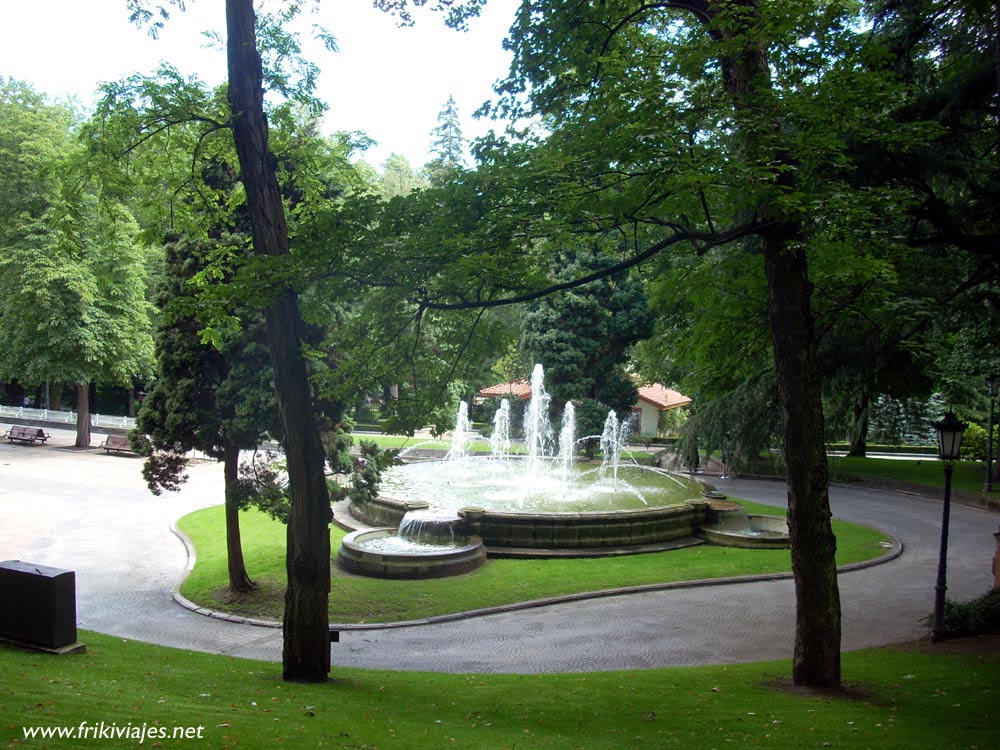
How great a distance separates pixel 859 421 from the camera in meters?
23.2

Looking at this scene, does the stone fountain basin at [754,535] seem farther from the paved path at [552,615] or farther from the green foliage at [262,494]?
the green foliage at [262,494]

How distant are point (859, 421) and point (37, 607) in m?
22.7

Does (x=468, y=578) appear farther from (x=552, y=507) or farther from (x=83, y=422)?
(x=83, y=422)

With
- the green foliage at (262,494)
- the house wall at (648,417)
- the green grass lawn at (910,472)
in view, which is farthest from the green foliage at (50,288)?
the house wall at (648,417)

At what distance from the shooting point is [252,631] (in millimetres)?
11453

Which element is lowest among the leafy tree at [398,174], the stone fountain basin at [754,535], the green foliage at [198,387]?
the stone fountain basin at [754,535]

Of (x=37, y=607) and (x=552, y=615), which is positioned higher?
(x=37, y=607)

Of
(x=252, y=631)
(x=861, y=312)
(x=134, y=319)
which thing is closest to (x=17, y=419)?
(x=134, y=319)

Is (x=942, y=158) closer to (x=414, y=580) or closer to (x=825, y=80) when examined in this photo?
(x=825, y=80)

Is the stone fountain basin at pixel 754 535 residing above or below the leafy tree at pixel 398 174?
below

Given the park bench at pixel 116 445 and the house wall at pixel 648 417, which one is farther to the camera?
the house wall at pixel 648 417

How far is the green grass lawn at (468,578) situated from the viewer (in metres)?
12.3

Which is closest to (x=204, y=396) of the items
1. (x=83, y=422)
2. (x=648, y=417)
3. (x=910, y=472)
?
(x=83, y=422)

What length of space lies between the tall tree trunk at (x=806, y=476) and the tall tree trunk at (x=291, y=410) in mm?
5025
